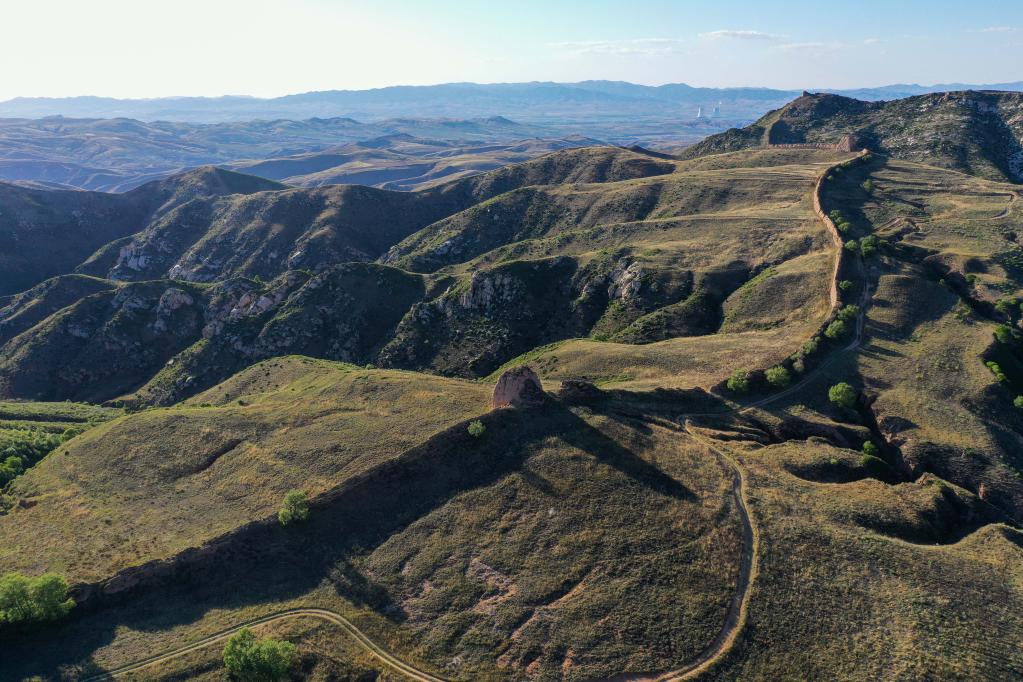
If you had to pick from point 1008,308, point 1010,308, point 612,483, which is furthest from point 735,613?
point 1010,308

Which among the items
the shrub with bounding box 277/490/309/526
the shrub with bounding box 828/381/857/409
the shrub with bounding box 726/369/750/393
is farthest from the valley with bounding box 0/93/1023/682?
the shrub with bounding box 277/490/309/526

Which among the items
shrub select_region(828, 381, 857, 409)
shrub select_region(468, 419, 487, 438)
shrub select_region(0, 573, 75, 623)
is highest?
shrub select_region(828, 381, 857, 409)

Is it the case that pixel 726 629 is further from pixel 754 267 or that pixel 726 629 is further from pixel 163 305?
pixel 163 305

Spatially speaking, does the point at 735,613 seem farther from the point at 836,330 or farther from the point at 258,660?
the point at 836,330

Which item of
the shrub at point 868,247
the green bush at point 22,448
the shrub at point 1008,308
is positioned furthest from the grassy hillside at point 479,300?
the green bush at point 22,448

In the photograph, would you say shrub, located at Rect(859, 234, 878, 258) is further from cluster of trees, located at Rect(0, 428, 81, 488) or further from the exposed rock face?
cluster of trees, located at Rect(0, 428, 81, 488)

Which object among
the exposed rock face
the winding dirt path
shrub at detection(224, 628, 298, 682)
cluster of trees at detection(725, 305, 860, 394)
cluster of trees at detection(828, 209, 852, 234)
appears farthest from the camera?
cluster of trees at detection(828, 209, 852, 234)

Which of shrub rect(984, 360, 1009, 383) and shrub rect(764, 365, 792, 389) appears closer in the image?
shrub rect(984, 360, 1009, 383)
